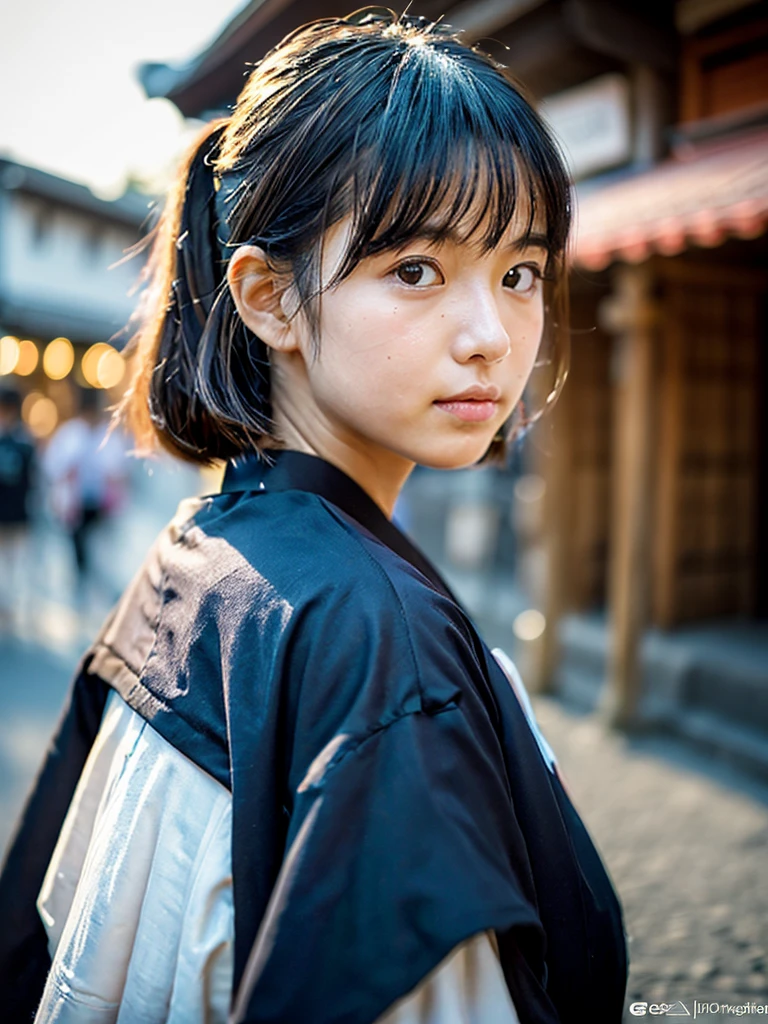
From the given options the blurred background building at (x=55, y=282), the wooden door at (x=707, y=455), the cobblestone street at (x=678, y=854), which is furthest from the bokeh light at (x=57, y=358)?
the cobblestone street at (x=678, y=854)

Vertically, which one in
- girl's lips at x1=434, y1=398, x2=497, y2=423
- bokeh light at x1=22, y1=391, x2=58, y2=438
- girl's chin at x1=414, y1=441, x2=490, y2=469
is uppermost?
bokeh light at x1=22, y1=391, x2=58, y2=438

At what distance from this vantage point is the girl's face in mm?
973

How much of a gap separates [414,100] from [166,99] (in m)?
3.18

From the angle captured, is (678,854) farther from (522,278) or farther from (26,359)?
(26,359)

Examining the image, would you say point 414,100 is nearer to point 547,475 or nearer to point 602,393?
point 547,475

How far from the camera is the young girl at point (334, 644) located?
0.77 m

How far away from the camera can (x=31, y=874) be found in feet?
4.21

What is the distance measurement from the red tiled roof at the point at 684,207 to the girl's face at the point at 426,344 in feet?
7.78

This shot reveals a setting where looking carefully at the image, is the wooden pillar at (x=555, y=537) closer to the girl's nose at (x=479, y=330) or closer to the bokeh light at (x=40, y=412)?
the girl's nose at (x=479, y=330)

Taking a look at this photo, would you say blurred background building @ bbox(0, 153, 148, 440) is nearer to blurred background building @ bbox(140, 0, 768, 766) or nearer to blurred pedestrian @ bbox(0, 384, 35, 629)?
blurred pedestrian @ bbox(0, 384, 35, 629)

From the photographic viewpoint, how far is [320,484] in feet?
3.50

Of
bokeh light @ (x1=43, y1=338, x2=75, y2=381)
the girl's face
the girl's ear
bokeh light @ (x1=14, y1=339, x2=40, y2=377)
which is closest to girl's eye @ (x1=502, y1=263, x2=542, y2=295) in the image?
the girl's face

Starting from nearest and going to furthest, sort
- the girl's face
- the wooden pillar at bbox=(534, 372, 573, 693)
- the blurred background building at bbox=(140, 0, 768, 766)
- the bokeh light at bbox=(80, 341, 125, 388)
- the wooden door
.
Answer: the girl's face < the blurred background building at bbox=(140, 0, 768, 766) < the wooden door < the wooden pillar at bbox=(534, 372, 573, 693) < the bokeh light at bbox=(80, 341, 125, 388)

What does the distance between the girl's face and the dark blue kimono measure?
0.40ft
